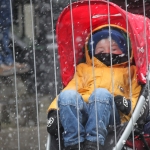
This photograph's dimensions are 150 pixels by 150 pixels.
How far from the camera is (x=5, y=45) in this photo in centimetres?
587

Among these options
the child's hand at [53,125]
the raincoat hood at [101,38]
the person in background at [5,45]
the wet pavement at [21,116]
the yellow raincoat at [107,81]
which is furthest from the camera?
the wet pavement at [21,116]

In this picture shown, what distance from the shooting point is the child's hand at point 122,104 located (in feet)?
14.1

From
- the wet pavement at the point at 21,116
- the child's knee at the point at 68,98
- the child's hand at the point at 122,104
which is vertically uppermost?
the child's knee at the point at 68,98

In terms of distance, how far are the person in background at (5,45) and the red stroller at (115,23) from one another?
3.07 feet

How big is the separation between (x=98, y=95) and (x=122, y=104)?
6.9 inches

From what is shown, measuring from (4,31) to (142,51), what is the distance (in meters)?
1.69

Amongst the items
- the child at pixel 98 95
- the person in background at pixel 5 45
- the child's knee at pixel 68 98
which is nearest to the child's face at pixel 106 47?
the child at pixel 98 95

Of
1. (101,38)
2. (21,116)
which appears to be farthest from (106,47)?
(21,116)

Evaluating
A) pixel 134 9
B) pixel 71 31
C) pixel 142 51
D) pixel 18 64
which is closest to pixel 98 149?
pixel 142 51

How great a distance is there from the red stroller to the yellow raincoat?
11 centimetres

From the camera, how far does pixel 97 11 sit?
4.81 m

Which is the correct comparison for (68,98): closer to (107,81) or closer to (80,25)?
(107,81)

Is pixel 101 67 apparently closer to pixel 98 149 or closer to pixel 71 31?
pixel 71 31

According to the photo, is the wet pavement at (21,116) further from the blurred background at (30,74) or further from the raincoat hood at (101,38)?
the raincoat hood at (101,38)
